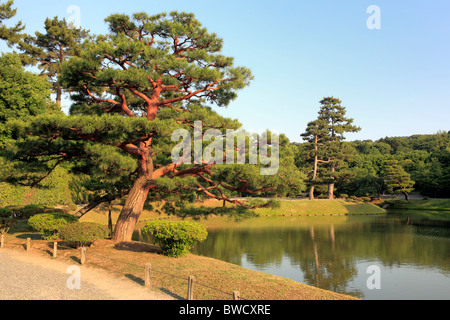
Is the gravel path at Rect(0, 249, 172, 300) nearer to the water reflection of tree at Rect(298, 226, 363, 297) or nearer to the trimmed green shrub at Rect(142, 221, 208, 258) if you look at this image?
the trimmed green shrub at Rect(142, 221, 208, 258)

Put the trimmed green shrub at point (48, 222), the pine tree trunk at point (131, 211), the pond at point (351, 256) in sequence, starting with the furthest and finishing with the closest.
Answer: the trimmed green shrub at point (48, 222) < the pine tree trunk at point (131, 211) < the pond at point (351, 256)

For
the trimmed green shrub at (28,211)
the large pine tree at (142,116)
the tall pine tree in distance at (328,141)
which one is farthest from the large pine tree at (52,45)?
the tall pine tree in distance at (328,141)

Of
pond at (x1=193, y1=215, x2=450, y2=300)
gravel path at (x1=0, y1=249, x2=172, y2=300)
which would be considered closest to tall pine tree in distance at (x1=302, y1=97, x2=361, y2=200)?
pond at (x1=193, y1=215, x2=450, y2=300)

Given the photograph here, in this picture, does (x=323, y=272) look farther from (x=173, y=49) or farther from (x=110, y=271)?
(x=173, y=49)

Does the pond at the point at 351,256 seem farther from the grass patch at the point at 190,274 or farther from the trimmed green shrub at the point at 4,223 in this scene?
the trimmed green shrub at the point at 4,223

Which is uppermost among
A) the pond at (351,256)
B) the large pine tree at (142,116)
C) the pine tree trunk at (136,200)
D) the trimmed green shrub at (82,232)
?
the large pine tree at (142,116)

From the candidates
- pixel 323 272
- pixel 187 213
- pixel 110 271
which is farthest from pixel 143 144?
pixel 323 272

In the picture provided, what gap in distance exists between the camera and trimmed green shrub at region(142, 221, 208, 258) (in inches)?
443

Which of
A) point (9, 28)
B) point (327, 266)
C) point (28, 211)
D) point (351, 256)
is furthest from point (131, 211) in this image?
point (9, 28)

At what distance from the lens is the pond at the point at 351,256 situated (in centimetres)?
1270

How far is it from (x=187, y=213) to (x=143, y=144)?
3582 millimetres

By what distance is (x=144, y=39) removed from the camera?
1402 centimetres

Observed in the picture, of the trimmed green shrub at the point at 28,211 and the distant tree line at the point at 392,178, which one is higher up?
the distant tree line at the point at 392,178

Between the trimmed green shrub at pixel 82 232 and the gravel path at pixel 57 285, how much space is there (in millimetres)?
1252
